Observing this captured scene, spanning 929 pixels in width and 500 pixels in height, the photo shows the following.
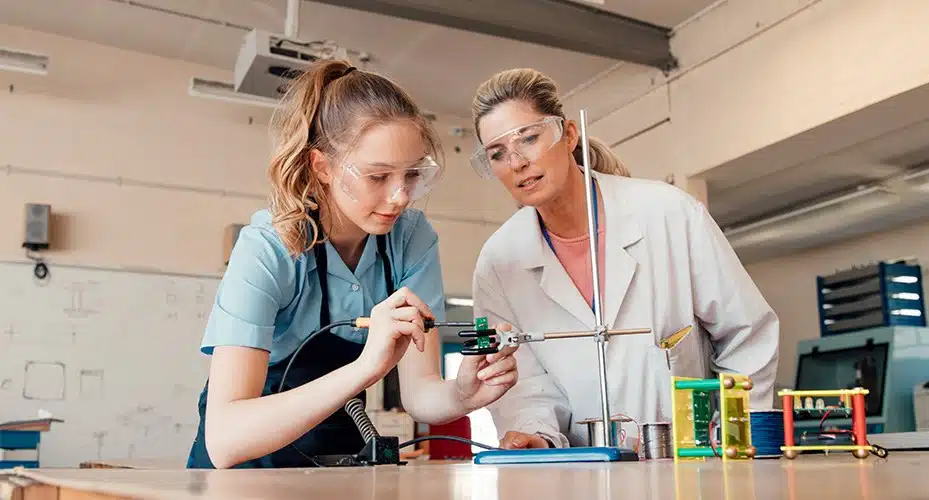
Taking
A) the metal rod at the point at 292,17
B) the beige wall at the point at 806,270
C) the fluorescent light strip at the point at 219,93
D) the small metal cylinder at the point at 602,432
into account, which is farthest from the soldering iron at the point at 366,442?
the beige wall at the point at 806,270

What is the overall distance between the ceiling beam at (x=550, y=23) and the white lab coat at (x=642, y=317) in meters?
2.69

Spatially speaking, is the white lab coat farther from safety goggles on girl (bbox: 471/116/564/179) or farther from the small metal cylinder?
the small metal cylinder

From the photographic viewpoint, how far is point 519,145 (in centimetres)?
184

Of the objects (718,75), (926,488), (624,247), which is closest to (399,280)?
(624,247)

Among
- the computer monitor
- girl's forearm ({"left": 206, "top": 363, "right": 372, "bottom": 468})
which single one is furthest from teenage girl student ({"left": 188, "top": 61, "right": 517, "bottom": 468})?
the computer monitor

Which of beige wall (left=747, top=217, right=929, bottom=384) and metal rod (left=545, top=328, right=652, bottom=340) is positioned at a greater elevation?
beige wall (left=747, top=217, right=929, bottom=384)

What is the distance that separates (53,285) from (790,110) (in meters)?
4.13

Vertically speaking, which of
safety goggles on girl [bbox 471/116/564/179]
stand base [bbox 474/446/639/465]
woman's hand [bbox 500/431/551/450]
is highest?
safety goggles on girl [bbox 471/116/564/179]

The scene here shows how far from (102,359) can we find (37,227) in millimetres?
835

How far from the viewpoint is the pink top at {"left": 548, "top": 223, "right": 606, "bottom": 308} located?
6.14 ft

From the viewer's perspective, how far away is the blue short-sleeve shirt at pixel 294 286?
127cm

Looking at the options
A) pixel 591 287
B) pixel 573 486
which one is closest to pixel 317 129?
pixel 591 287

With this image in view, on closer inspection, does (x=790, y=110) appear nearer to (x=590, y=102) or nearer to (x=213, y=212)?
(x=590, y=102)

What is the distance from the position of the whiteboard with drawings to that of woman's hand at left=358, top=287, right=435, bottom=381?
4.01 meters
